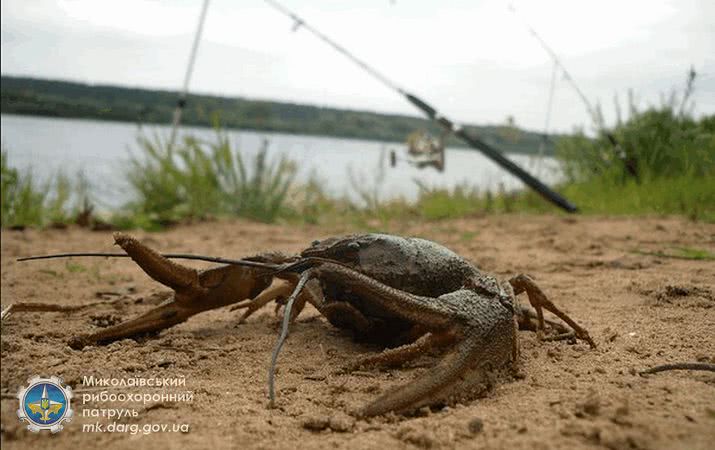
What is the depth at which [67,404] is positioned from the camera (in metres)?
1.67

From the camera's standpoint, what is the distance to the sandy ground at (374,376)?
1536mm

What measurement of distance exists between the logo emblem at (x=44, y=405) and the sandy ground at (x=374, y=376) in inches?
1.2

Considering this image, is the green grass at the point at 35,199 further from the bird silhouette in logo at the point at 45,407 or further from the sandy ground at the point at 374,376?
the bird silhouette in logo at the point at 45,407

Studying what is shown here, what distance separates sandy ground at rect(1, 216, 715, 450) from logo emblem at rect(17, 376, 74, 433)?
0.10 ft

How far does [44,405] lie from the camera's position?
1.62 metres

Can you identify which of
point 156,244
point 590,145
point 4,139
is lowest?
point 156,244

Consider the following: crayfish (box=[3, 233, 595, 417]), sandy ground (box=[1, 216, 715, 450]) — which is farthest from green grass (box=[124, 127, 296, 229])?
crayfish (box=[3, 233, 595, 417])

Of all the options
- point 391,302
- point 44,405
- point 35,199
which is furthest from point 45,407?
point 35,199

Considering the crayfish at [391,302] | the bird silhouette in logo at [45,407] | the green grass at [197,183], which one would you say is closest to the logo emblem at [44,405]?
the bird silhouette in logo at [45,407]

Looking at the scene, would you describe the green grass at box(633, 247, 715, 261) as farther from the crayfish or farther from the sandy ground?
the crayfish

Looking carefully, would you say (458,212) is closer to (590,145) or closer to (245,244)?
(590,145)

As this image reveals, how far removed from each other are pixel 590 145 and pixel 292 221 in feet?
16.3

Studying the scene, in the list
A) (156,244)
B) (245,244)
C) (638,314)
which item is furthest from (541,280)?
(156,244)

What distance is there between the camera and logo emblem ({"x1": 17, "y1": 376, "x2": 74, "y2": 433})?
5.06ft
